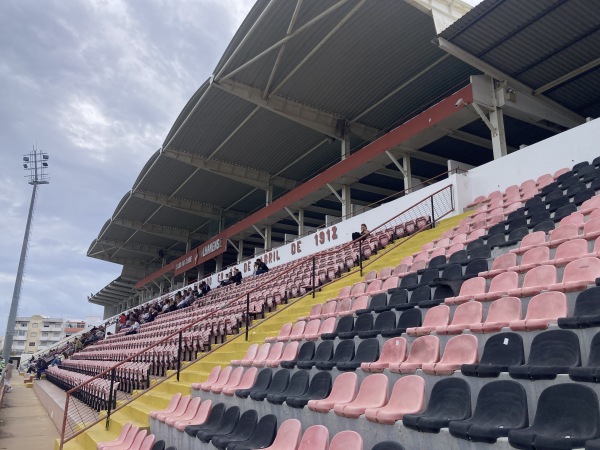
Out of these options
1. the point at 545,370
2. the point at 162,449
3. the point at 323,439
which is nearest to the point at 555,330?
the point at 545,370

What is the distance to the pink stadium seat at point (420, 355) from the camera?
158 inches

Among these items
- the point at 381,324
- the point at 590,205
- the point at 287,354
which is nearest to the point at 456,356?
the point at 381,324

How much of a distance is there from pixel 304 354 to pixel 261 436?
5.14 feet

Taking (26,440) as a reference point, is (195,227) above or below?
above

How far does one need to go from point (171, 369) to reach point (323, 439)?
604 centimetres

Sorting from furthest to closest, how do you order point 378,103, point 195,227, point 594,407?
point 195,227 < point 378,103 < point 594,407

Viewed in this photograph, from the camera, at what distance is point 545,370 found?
2.93 m

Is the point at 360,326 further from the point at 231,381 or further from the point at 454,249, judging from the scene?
the point at 454,249

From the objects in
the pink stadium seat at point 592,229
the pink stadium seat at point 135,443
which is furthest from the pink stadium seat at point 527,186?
the pink stadium seat at point 135,443

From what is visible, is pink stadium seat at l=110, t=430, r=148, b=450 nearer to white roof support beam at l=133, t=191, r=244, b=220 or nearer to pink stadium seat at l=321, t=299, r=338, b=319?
pink stadium seat at l=321, t=299, r=338, b=319

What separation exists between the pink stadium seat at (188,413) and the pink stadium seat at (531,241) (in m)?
4.35

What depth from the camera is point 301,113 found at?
1819 centimetres

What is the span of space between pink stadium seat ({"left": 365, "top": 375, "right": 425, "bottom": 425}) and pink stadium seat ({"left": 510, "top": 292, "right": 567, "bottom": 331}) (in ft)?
2.98

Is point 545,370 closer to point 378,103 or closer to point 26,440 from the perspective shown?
point 26,440
